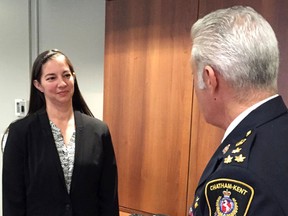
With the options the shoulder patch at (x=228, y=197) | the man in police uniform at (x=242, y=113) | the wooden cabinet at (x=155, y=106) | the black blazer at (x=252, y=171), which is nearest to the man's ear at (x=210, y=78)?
the man in police uniform at (x=242, y=113)

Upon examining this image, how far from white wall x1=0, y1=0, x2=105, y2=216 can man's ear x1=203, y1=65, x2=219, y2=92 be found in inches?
70.5

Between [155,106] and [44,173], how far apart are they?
0.68m

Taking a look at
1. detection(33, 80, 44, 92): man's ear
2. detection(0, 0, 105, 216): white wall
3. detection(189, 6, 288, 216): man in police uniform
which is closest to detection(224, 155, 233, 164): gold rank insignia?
detection(189, 6, 288, 216): man in police uniform

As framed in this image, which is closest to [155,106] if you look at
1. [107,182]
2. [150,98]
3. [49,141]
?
[150,98]

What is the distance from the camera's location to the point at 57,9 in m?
2.57

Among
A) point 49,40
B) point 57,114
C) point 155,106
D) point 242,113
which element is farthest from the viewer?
point 49,40

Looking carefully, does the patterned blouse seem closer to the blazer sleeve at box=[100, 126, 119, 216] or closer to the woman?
the woman

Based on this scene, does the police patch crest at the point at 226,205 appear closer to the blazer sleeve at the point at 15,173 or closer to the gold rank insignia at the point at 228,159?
the gold rank insignia at the point at 228,159

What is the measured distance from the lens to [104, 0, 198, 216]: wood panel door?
1639 mm

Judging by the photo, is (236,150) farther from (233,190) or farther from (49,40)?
(49,40)

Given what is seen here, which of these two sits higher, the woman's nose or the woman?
the woman's nose

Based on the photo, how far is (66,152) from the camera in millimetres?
1492

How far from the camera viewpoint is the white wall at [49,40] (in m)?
2.46

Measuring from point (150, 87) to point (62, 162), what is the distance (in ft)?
2.04
